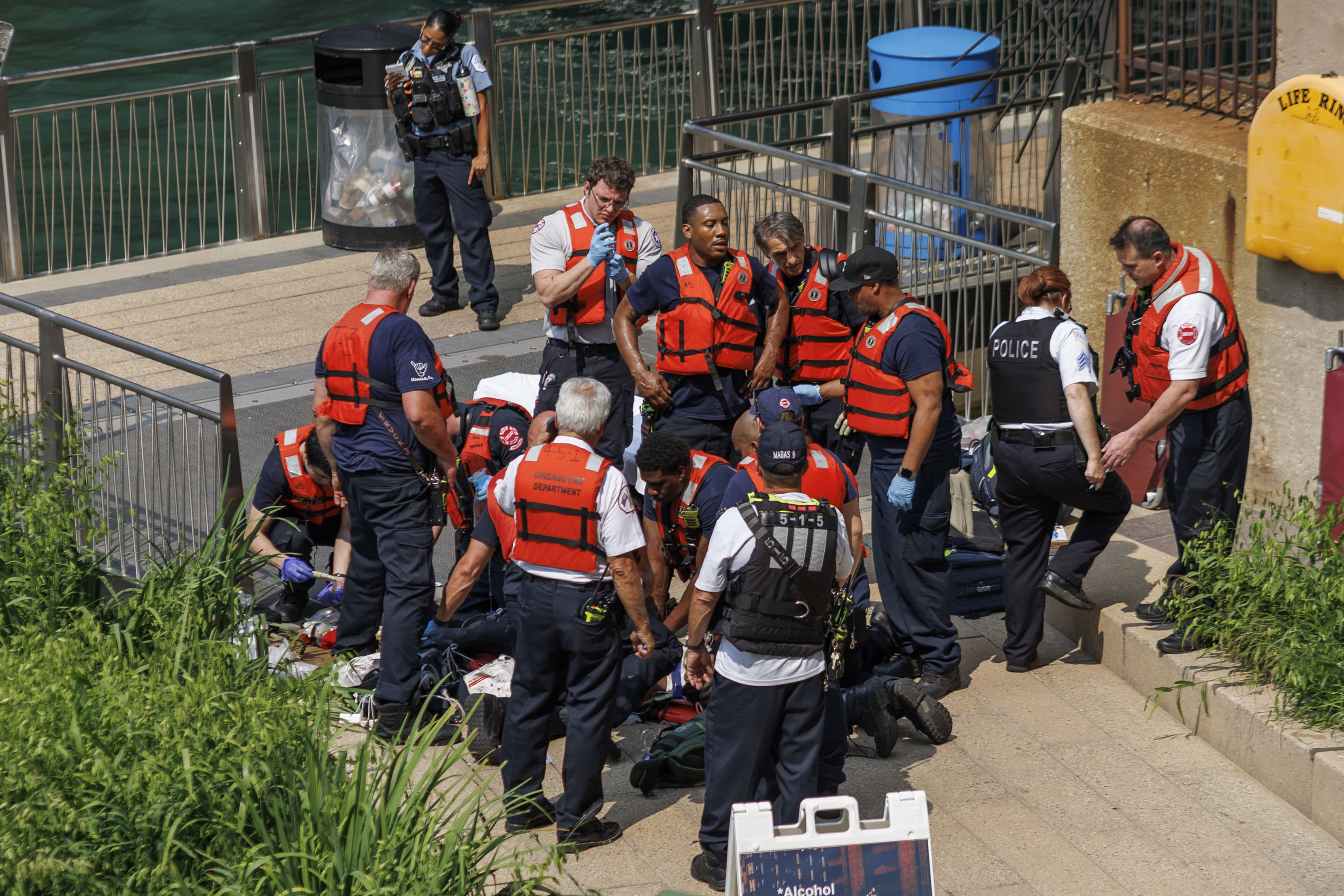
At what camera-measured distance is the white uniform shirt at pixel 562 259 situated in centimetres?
809

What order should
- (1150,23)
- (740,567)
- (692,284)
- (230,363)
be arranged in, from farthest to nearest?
1. (230,363)
2. (1150,23)
3. (692,284)
4. (740,567)

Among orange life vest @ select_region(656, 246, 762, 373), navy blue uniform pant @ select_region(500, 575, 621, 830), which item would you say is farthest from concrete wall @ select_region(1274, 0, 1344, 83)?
navy blue uniform pant @ select_region(500, 575, 621, 830)

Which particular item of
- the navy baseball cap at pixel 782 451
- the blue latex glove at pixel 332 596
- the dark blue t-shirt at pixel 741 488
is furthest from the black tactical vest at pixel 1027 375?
the blue latex glove at pixel 332 596

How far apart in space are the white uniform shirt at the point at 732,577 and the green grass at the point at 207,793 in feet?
2.85

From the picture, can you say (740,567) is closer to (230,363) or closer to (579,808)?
(579,808)

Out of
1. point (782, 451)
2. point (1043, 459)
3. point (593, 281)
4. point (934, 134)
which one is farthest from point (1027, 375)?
point (934, 134)

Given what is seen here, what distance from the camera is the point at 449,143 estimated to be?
1042 cm

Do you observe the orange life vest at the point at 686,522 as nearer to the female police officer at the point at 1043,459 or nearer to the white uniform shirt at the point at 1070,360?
the female police officer at the point at 1043,459

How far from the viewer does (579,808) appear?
5.65 meters

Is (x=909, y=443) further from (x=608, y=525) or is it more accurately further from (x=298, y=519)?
(x=298, y=519)

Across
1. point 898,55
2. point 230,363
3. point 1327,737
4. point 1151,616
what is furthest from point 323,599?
point 898,55

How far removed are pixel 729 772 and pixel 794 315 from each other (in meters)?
3.14

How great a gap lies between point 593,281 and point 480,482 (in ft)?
4.23

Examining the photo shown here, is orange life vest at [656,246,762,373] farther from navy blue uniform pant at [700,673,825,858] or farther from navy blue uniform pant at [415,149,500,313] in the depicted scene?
navy blue uniform pant at [415,149,500,313]
